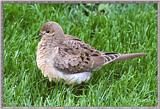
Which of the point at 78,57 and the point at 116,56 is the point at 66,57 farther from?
the point at 116,56

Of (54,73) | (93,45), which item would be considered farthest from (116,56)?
(54,73)

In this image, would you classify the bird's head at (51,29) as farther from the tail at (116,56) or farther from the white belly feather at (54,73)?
the tail at (116,56)

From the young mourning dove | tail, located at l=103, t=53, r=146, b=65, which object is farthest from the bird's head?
tail, located at l=103, t=53, r=146, b=65

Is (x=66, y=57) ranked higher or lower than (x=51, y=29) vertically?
lower

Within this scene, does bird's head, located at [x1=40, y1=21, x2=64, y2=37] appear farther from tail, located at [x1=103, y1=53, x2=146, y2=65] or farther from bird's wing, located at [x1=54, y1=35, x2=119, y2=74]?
tail, located at [x1=103, y1=53, x2=146, y2=65]

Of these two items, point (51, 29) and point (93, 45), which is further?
point (93, 45)

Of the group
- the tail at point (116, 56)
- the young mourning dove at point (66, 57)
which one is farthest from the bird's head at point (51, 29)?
the tail at point (116, 56)
